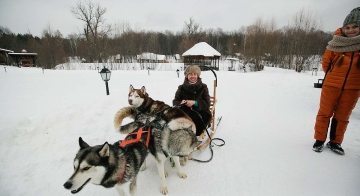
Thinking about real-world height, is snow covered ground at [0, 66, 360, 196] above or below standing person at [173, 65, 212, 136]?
below

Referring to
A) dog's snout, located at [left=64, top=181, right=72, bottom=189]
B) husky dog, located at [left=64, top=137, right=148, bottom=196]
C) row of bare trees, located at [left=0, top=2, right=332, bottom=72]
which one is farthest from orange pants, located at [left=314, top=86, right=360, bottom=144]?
row of bare trees, located at [left=0, top=2, right=332, bottom=72]

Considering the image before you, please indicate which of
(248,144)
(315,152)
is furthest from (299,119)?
(248,144)

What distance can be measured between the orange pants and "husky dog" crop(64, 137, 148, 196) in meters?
3.01

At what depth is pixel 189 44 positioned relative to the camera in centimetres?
3616

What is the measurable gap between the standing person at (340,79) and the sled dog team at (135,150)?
2270 millimetres

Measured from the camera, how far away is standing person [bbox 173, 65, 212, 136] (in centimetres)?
297

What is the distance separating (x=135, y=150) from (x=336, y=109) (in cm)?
326

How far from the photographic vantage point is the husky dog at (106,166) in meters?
1.45

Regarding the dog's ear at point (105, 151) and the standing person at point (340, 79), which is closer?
the dog's ear at point (105, 151)

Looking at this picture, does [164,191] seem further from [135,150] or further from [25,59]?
[25,59]

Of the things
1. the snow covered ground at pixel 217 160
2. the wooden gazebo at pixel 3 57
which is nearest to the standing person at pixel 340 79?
the snow covered ground at pixel 217 160

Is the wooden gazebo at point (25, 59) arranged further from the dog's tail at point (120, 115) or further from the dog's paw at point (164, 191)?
the dog's paw at point (164, 191)

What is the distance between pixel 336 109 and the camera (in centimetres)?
259

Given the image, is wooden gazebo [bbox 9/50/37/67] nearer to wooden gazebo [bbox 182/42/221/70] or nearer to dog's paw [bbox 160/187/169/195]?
wooden gazebo [bbox 182/42/221/70]
